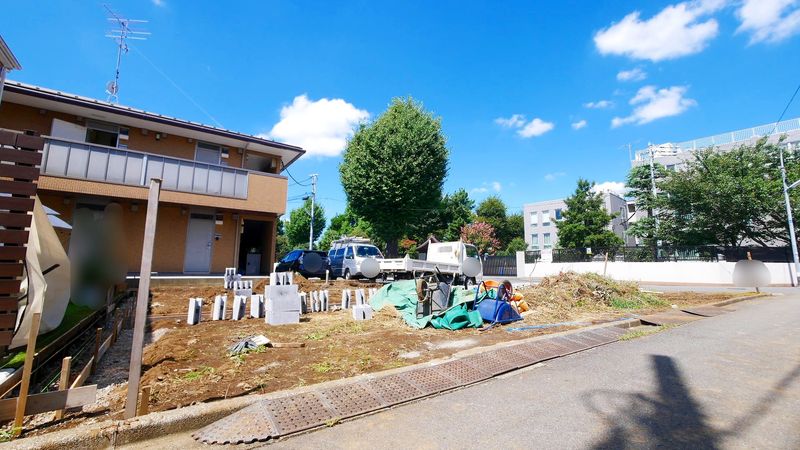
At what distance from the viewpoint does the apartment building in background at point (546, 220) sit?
49156 millimetres

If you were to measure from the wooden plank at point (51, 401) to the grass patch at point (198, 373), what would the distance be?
1072 mm

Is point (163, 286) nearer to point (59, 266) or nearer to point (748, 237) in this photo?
point (59, 266)

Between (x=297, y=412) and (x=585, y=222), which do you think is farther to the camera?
(x=585, y=222)

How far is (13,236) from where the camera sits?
3.37m

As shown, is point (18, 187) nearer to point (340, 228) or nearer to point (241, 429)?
point (241, 429)

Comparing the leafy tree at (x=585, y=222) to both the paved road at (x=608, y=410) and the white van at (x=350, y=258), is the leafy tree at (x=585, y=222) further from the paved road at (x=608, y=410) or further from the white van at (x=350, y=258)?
the paved road at (x=608, y=410)

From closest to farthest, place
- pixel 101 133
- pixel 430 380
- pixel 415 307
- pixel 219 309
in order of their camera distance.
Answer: pixel 430 380 → pixel 219 309 → pixel 415 307 → pixel 101 133

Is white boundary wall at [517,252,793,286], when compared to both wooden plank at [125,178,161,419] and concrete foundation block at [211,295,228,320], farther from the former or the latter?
wooden plank at [125,178,161,419]

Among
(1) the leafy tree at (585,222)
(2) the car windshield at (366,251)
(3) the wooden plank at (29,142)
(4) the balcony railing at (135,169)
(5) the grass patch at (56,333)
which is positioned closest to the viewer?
(3) the wooden plank at (29,142)

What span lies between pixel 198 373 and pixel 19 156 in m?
2.93

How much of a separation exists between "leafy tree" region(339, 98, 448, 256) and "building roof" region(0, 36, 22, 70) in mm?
17005

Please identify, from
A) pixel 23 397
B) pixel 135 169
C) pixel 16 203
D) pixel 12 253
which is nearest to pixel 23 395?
pixel 23 397

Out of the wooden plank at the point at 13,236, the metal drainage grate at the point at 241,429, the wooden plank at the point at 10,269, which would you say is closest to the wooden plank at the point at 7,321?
the wooden plank at the point at 10,269

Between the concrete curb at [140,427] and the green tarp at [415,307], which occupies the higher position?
the green tarp at [415,307]
